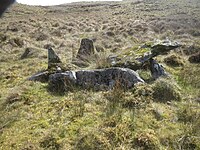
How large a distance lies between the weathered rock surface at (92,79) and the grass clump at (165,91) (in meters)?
0.53

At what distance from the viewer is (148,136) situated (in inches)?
215

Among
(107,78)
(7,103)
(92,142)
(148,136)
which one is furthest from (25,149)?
(107,78)

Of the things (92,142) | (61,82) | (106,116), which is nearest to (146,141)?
(92,142)

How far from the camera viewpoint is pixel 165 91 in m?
7.73

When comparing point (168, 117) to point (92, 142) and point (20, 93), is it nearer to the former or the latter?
point (92, 142)

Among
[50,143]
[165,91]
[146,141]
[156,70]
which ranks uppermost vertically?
[156,70]

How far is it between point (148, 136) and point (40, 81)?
458 centimetres

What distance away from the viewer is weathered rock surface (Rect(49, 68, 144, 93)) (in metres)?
8.16

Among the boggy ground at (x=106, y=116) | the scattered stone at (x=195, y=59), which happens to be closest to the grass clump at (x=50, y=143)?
the boggy ground at (x=106, y=116)

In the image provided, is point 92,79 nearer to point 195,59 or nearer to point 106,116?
point 106,116

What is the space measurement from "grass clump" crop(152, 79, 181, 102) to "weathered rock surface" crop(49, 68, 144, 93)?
535 millimetres

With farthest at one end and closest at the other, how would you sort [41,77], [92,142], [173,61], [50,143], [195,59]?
[195,59], [173,61], [41,77], [50,143], [92,142]

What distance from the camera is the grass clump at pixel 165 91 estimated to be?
7574 millimetres

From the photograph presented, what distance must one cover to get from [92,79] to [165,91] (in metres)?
2.02
